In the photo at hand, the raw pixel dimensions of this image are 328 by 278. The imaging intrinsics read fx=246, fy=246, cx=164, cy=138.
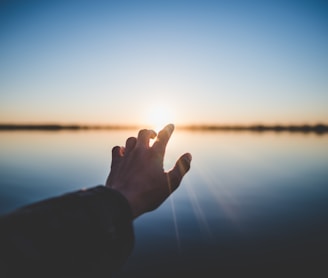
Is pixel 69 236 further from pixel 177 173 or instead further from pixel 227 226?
pixel 227 226

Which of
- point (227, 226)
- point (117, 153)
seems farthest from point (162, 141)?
point (227, 226)

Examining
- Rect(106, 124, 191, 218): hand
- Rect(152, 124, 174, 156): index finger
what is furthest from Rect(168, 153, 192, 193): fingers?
Rect(152, 124, 174, 156): index finger

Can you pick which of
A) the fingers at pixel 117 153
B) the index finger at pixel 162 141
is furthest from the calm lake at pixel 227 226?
the index finger at pixel 162 141

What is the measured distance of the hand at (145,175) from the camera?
1.54 meters

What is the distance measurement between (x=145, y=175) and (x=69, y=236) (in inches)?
33.9

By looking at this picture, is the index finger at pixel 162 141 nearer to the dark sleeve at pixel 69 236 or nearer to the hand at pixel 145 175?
the hand at pixel 145 175

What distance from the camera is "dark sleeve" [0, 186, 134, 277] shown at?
71 centimetres

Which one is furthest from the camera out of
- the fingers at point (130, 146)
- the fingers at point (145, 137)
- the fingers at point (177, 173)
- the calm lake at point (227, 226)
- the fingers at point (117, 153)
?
the calm lake at point (227, 226)

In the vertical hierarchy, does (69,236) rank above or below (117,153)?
below

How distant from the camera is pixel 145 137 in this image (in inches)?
76.1

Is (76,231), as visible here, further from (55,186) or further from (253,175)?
(253,175)

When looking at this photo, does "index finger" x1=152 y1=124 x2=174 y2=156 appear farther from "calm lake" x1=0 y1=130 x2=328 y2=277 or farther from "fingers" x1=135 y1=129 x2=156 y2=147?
"calm lake" x1=0 y1=130 x2=328 y2=277

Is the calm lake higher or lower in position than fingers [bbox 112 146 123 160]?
lower

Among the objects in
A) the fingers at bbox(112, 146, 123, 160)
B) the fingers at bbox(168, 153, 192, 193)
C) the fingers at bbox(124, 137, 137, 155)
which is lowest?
the fingers at bbox(168, 153, 192, 193)
